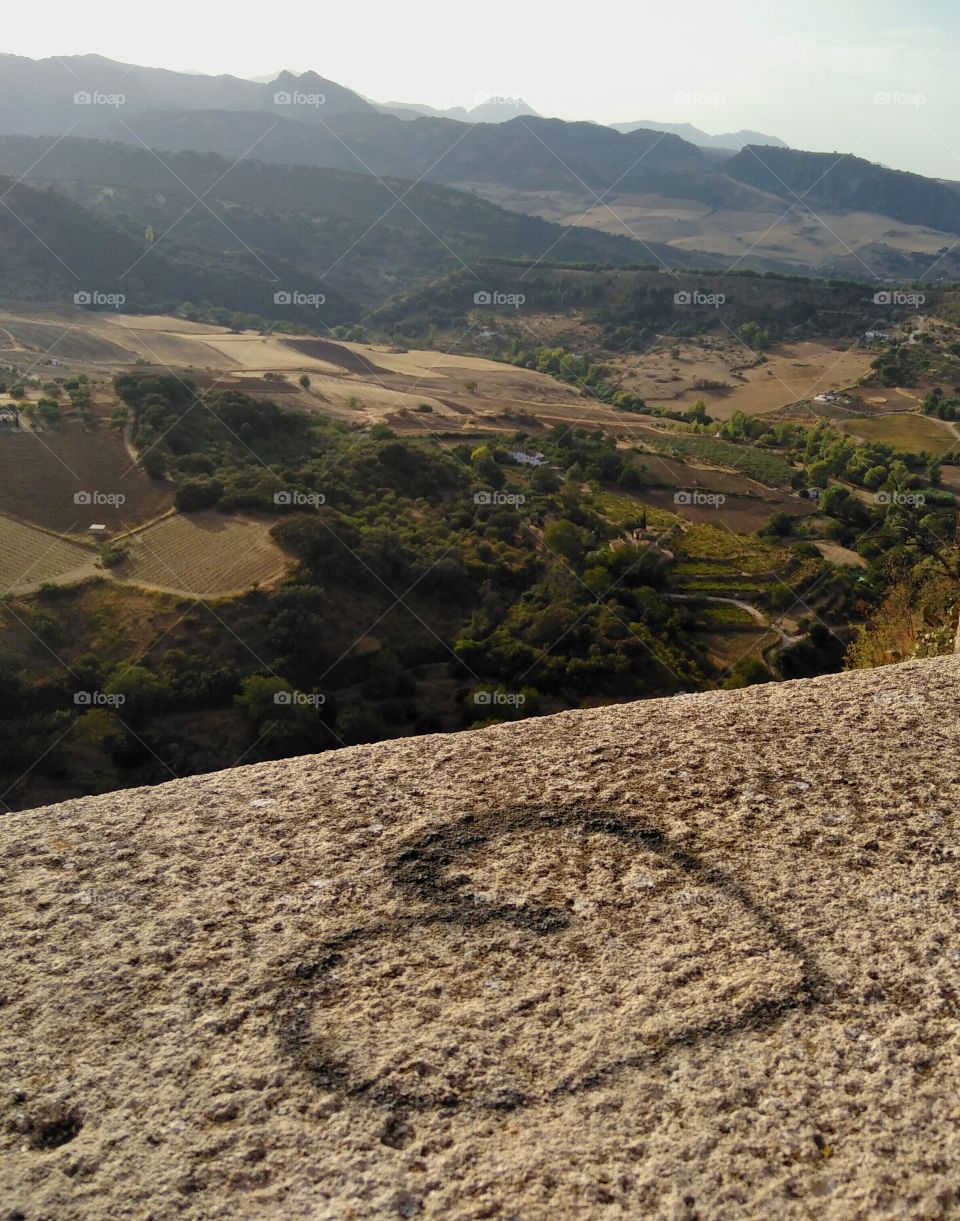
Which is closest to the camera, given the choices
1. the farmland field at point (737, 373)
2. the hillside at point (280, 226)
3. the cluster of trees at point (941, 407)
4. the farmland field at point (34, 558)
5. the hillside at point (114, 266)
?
the farmland field at point (34, 558)

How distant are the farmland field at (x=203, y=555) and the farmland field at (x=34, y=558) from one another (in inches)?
42.4

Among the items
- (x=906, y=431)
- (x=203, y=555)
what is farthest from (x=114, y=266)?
(x=203, y=555)

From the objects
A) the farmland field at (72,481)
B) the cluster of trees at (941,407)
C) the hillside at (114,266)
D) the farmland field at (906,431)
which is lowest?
the farmland field at (72,481)

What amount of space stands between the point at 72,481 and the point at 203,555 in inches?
238

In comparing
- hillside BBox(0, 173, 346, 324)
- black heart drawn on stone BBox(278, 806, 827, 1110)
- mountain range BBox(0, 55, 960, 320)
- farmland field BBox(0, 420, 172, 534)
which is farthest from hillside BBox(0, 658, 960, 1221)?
hillside BBox(0, 173, 346, 324)

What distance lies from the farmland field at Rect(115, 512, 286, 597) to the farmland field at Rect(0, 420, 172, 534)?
140 cm

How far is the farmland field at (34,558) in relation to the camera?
70.4 feet

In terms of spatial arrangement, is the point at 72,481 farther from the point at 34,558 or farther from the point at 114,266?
the point at 114,266

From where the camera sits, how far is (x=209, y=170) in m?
128

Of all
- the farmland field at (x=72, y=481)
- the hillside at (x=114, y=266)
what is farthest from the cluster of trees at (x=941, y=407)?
the hillside at (x=114, y=266)

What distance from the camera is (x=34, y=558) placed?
22.6 m

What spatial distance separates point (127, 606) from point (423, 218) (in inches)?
4870

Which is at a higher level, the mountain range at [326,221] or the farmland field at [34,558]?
the mountain range at [326,221]

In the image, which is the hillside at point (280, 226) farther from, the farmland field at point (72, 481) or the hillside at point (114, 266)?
the farmland field at point (72, 481)
